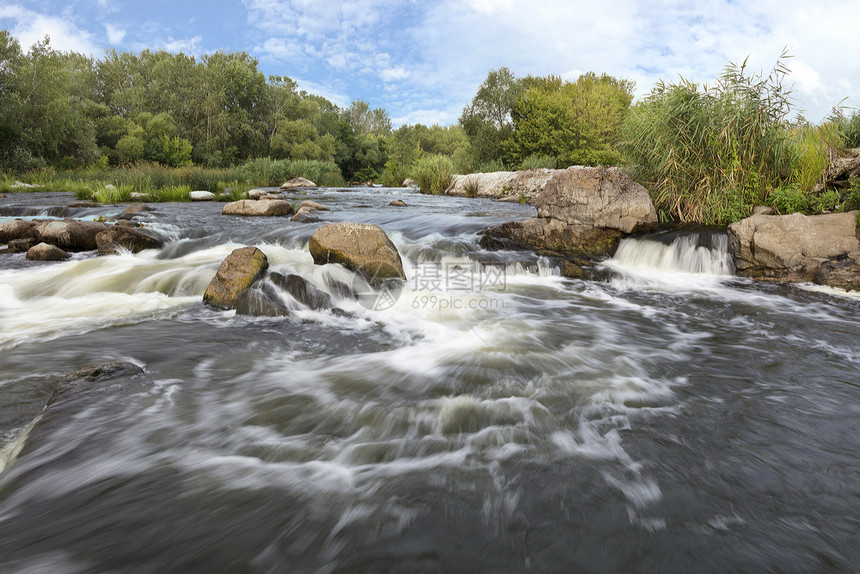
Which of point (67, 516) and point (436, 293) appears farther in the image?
point (436, 293)

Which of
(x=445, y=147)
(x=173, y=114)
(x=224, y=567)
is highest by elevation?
(x=445, y=147)

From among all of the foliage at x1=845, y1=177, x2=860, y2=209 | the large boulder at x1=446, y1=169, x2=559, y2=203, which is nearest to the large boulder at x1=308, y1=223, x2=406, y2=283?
the foliage at x1=845, y1=177, x2=860, y2=209

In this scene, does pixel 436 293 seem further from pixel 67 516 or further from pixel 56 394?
pixel 67 516

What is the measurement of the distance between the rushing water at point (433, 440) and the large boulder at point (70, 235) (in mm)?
3687

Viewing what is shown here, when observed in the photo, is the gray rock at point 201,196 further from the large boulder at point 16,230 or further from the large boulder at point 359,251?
the large boulder at point 359,251

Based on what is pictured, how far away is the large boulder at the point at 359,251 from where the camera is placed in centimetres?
646

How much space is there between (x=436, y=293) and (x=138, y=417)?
410 cm

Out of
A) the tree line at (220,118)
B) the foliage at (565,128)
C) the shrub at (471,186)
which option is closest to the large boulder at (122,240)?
the shrub at (471,186)

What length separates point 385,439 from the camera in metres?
2.75

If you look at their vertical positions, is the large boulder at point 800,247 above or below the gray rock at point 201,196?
below

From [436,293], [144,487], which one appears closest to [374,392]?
[144,487]

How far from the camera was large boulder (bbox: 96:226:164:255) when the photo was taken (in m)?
8.23

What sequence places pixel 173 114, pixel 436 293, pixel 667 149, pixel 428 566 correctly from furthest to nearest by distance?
pixel 173 114 < pixel 667 149 < pixel 436 293 < pixel 428 566

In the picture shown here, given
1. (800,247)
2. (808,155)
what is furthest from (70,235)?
(808,155)
